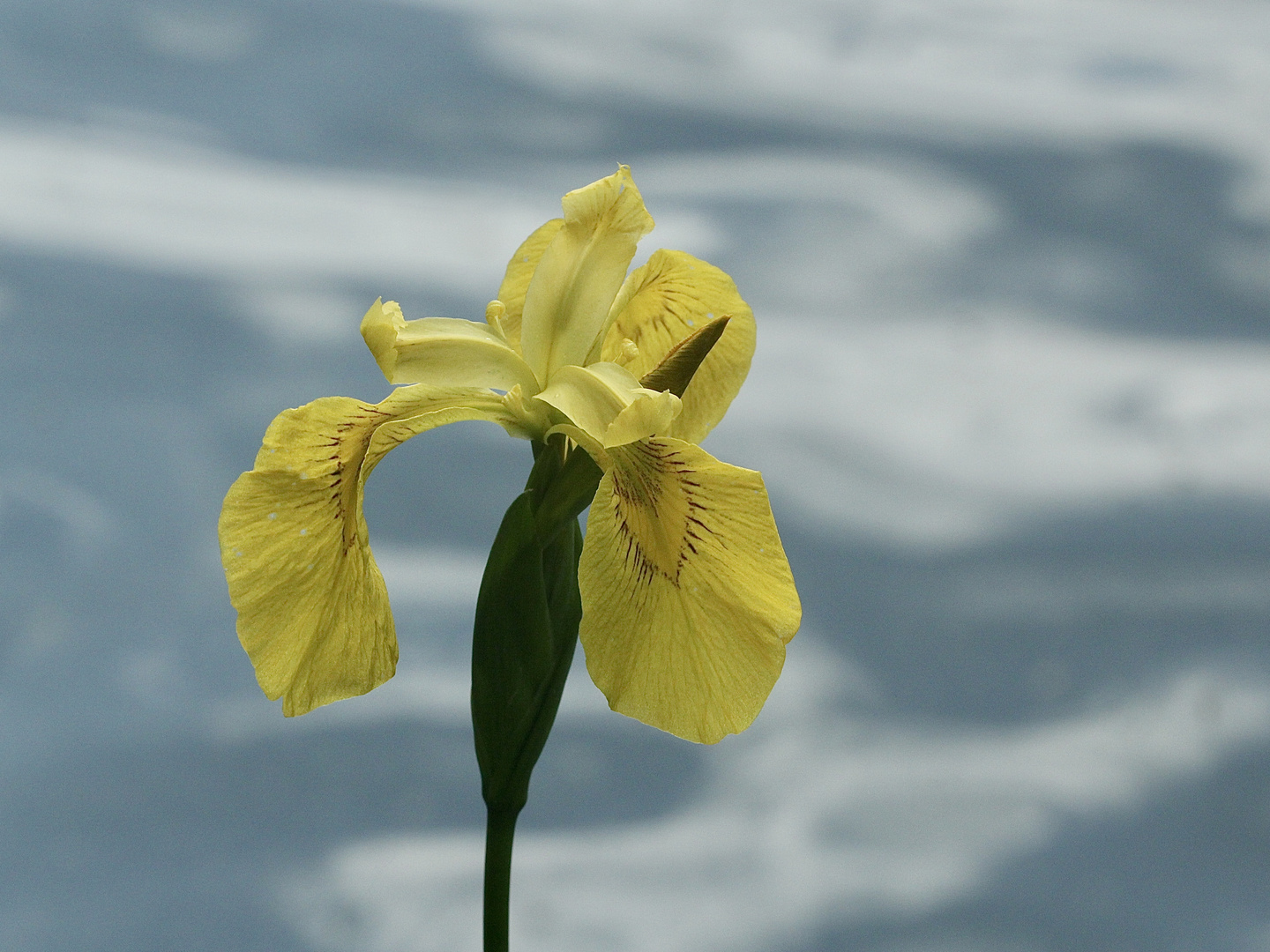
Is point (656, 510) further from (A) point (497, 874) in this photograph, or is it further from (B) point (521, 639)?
(A) point (497, 874)

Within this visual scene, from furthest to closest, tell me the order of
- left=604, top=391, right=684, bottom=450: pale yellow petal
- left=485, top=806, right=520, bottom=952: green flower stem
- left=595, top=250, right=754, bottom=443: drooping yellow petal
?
left=595, top=250, right=754, bottom=443: drooping yellow petal → left=485, top=806, right=520, bottom=952: green flower stem → left=604, top=391, right=684, bottom=450: pale yellow petal

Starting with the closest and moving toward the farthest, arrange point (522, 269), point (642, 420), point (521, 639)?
point (642, 420) < point (521, 639) < point (522, 269)

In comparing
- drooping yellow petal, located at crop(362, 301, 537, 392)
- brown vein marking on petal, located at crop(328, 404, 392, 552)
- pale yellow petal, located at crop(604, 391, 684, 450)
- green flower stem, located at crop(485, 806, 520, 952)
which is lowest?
green flower stem, located at crop(485, 806, 520, 952)

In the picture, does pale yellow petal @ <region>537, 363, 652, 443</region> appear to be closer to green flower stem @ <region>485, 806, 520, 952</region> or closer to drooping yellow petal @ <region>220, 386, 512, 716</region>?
drooping yellow petal @ <region>220, 386, 512, 716</region>

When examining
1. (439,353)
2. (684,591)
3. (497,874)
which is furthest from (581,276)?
(497,874)

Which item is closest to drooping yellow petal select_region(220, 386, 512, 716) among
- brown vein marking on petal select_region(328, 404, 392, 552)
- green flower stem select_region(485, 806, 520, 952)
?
brown vein marking on petal select_region(328, 404, 392, 552)

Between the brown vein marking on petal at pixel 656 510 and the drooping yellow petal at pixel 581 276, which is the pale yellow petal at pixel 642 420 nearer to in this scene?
the brown vein marking on petal at pixel 656 510
